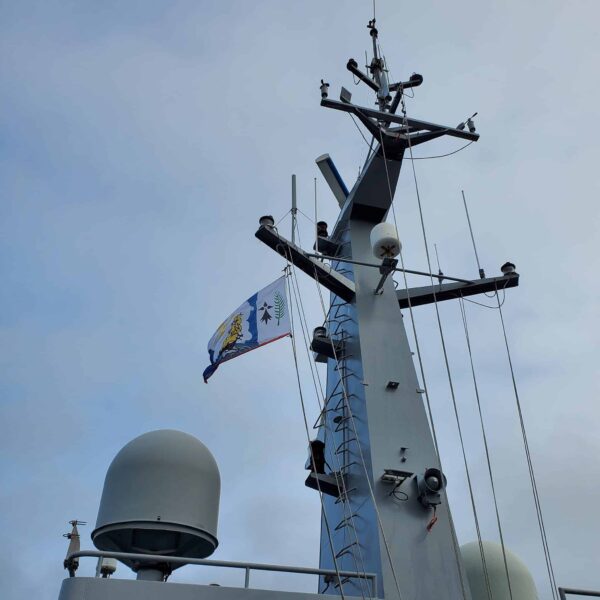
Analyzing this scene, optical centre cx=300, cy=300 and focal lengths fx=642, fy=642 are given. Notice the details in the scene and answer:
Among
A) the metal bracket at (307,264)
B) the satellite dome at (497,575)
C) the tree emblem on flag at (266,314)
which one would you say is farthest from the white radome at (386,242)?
the satellite dome at (497,575)

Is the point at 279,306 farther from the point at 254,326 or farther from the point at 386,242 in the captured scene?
the point at 386,242

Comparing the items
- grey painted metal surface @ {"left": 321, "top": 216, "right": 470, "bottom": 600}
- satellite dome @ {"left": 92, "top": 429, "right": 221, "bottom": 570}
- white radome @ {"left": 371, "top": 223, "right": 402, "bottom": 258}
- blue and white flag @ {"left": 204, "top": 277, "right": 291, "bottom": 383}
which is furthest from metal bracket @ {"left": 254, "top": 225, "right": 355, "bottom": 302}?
satellite dome @ {"left": 92, "top": 429, "right": 221, "bottom": 570}

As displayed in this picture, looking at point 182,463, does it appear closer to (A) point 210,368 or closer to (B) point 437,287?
(A) point 210,368

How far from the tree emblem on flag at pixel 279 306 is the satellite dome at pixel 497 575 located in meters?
4.48

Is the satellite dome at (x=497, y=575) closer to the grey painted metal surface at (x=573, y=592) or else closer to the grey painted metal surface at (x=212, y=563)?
the grey painted metal surface at (x=573, y=592)

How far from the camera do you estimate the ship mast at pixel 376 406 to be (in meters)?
7.48

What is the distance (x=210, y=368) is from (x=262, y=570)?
11.5 ft

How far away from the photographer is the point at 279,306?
29.2ft

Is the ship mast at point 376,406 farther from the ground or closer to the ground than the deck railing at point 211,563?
farther from the ground

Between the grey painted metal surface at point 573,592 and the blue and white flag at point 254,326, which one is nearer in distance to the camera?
the grey painted metal surface at point 573,592

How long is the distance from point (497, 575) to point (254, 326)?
5.02m

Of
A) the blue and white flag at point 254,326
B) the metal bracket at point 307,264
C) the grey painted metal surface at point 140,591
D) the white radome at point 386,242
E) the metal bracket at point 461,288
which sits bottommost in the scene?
the grey painted metal surface at point 140,591

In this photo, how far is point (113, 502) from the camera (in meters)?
7.27

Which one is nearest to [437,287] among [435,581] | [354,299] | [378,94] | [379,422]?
[354,299]
